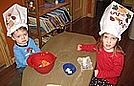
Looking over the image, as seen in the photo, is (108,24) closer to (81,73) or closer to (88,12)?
(81,73)

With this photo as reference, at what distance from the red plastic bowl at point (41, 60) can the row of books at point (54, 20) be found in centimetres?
130

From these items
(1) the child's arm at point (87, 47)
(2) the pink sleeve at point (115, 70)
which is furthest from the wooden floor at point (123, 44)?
(2) the pink sleeve at point (115, 70)

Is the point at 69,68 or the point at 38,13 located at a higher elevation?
the point at 38,13

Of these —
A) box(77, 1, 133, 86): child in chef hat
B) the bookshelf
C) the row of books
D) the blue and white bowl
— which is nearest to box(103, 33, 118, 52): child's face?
box(77, 1, 133, 86): child in chef hat

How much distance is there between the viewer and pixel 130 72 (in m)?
2.59

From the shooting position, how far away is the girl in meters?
1.50

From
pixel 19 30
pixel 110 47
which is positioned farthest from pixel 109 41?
pixel 19 30

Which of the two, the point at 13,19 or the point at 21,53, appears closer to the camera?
the point at 13,19

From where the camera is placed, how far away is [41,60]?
1.49 meters

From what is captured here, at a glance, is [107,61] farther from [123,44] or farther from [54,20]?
[123,44]

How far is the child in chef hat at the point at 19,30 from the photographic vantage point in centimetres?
162

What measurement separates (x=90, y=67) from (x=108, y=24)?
35 cm

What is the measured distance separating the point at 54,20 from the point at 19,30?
135 cm

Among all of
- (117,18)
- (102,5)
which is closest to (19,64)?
(117,18)
